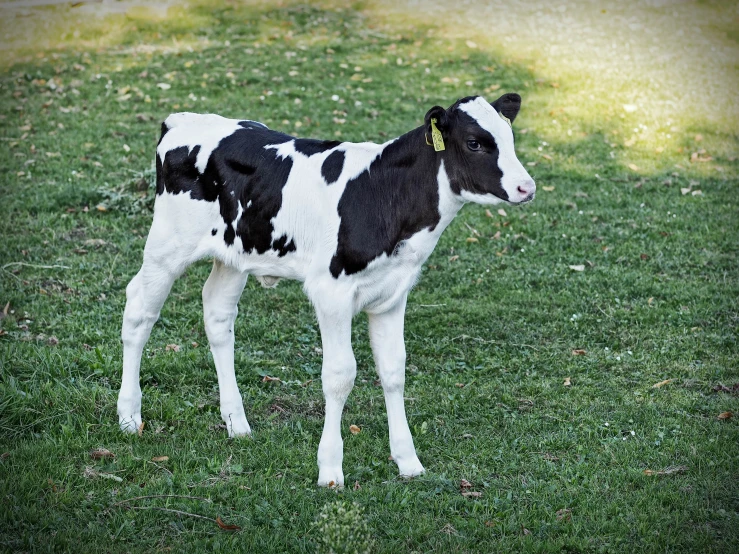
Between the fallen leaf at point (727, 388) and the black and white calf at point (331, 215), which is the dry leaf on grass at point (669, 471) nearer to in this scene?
the fallen leaf at point (727, 388)

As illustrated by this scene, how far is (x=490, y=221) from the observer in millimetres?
10578

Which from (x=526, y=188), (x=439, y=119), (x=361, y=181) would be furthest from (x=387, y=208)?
(x=526, y=188)

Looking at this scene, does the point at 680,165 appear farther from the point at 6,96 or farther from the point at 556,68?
the point at 6,96

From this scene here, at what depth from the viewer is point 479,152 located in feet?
16.7

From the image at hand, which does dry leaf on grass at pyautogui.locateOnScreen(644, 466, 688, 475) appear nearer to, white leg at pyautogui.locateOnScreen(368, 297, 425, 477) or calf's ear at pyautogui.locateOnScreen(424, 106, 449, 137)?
white leg at pyautogui.locateOnScreen(368, 297, 425, 477)

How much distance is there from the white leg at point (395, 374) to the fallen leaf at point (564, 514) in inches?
36.9

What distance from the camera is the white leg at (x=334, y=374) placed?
17.5ft

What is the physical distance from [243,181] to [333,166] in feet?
2.06

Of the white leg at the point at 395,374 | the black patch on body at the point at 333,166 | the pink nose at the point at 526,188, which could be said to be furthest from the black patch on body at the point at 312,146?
the pink nose at the point at 526,188

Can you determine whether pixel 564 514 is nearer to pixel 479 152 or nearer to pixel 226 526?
pixel 226 526

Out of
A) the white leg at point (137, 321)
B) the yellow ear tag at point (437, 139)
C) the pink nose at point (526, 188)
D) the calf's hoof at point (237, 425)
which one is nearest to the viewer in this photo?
the pink nose at point (526, 188)

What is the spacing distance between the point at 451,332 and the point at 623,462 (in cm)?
243

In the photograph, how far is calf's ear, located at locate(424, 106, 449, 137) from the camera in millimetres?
5031

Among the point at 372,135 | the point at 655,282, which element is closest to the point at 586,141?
the point at 372,135
